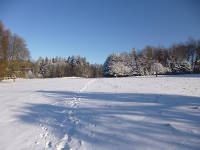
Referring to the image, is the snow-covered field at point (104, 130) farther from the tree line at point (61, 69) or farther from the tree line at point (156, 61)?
the tree line at point (61, 69)

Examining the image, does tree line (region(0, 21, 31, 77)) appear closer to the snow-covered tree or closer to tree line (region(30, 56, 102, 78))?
the snow-covered tree

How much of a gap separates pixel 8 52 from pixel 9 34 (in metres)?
3.04

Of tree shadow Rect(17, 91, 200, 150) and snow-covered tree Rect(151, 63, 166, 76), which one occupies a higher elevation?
snow-covered tree Rect(151, 63, 166, 76)

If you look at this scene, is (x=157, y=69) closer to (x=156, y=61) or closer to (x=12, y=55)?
(x=156, y=61)

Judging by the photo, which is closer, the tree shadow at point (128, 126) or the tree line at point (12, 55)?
the tree shadow at point (128, 126)

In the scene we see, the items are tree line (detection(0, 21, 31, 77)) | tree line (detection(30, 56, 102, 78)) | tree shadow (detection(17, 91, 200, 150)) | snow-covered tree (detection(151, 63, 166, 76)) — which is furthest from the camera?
tree line (detection(30, 56, 102, 78))

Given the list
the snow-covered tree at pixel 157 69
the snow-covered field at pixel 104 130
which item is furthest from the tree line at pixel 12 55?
the snow-covered tree at pixel 157 69

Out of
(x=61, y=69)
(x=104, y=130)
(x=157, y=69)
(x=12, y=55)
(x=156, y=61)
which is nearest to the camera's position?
(x=104, y=130)

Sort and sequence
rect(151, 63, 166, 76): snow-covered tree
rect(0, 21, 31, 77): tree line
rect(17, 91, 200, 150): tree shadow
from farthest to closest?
1. rect(151, 63, 166, 76): snow-covered tree
2. rect(0, 21, 31, 77): tree line
3. rect(17, 91, 200, 150): tree shadow

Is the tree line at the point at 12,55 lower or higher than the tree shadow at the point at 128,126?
higher

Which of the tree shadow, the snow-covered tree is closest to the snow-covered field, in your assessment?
the tree shadow

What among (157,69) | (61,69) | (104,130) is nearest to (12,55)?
(104,130)

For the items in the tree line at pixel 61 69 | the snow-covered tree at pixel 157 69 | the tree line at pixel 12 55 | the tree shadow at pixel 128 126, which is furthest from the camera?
the tree line at pixel 61 69

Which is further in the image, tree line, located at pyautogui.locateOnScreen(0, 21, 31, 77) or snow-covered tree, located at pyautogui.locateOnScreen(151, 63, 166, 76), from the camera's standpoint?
snow-covered tree, located at pyautogui.locateOnScreen(151, 63, 166, 76)
